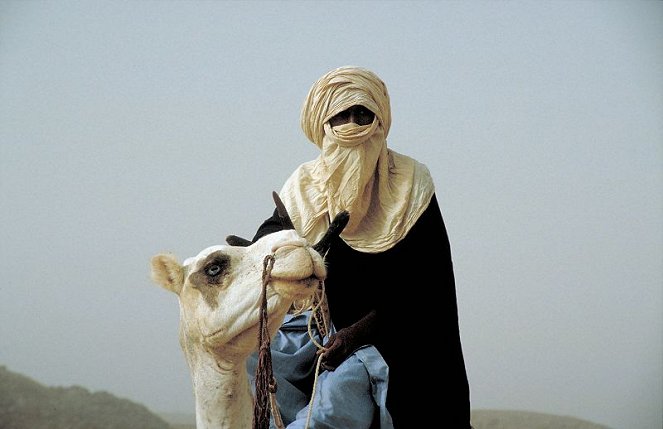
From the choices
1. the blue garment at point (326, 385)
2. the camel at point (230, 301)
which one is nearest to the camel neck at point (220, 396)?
the camel at point (230, 301)

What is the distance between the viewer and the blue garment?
2.17m

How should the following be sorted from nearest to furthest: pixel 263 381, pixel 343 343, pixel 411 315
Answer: pixel 263 381, pixel 343 343, pixel 411 315

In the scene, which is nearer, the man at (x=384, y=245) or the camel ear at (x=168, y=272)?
the camel ear at (x=168, y=272)

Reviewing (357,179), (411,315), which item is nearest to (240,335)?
(411,315)

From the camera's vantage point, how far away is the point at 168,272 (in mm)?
1840

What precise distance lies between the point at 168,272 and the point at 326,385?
58 centimetres

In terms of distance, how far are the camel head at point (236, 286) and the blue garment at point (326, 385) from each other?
376mm

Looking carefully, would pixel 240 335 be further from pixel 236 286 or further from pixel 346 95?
pixel 346 95

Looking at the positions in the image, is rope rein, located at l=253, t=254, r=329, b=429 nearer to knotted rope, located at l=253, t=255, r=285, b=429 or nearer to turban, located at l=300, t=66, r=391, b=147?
knotted rope, located at l=253, t=255, r=285, b=429

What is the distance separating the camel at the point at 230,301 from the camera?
1.73m

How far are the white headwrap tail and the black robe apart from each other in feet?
0.19

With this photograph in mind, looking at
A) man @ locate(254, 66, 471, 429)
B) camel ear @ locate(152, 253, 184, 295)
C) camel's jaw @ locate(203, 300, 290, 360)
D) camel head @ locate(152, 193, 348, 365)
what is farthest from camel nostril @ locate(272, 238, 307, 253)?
man @ locate(254, 66, 471, 429)

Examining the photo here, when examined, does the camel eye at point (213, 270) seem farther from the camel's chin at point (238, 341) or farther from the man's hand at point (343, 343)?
the man's hand at point (343, 343)

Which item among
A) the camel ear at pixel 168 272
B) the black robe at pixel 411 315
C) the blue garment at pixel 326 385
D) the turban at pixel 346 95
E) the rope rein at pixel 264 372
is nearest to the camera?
the rope rein at pixel 264 372
